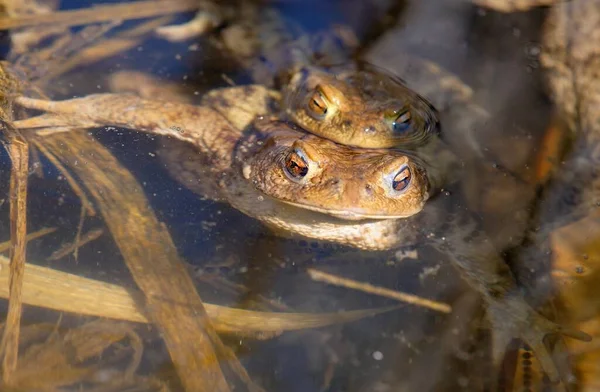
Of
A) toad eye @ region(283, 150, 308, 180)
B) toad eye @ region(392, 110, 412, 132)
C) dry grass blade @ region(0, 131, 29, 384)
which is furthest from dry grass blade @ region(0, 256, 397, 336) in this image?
toad eye @ region(392, 110, 412, 132)

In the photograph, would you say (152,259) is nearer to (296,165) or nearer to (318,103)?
(296,165)

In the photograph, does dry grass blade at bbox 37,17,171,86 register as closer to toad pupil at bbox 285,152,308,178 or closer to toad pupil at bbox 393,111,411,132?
toad pupil at bbox 285,152,308,178

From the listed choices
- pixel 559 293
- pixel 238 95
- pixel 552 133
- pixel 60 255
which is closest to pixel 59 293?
pixel 60 255

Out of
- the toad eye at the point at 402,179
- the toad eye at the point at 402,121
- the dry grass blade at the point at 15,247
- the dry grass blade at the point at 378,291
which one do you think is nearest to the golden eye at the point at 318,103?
the toad eye at the point at 402,121

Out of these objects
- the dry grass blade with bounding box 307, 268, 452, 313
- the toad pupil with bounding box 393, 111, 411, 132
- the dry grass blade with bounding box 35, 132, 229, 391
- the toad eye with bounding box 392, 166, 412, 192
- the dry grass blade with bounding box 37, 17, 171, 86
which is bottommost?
the dry grass blade with bounding box 307, 268, 452, 313

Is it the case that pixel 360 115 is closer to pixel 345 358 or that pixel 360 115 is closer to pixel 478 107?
pixel 478 107

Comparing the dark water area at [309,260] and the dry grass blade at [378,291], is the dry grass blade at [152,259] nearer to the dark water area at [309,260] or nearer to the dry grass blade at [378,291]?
the dark water area at [309,260]
